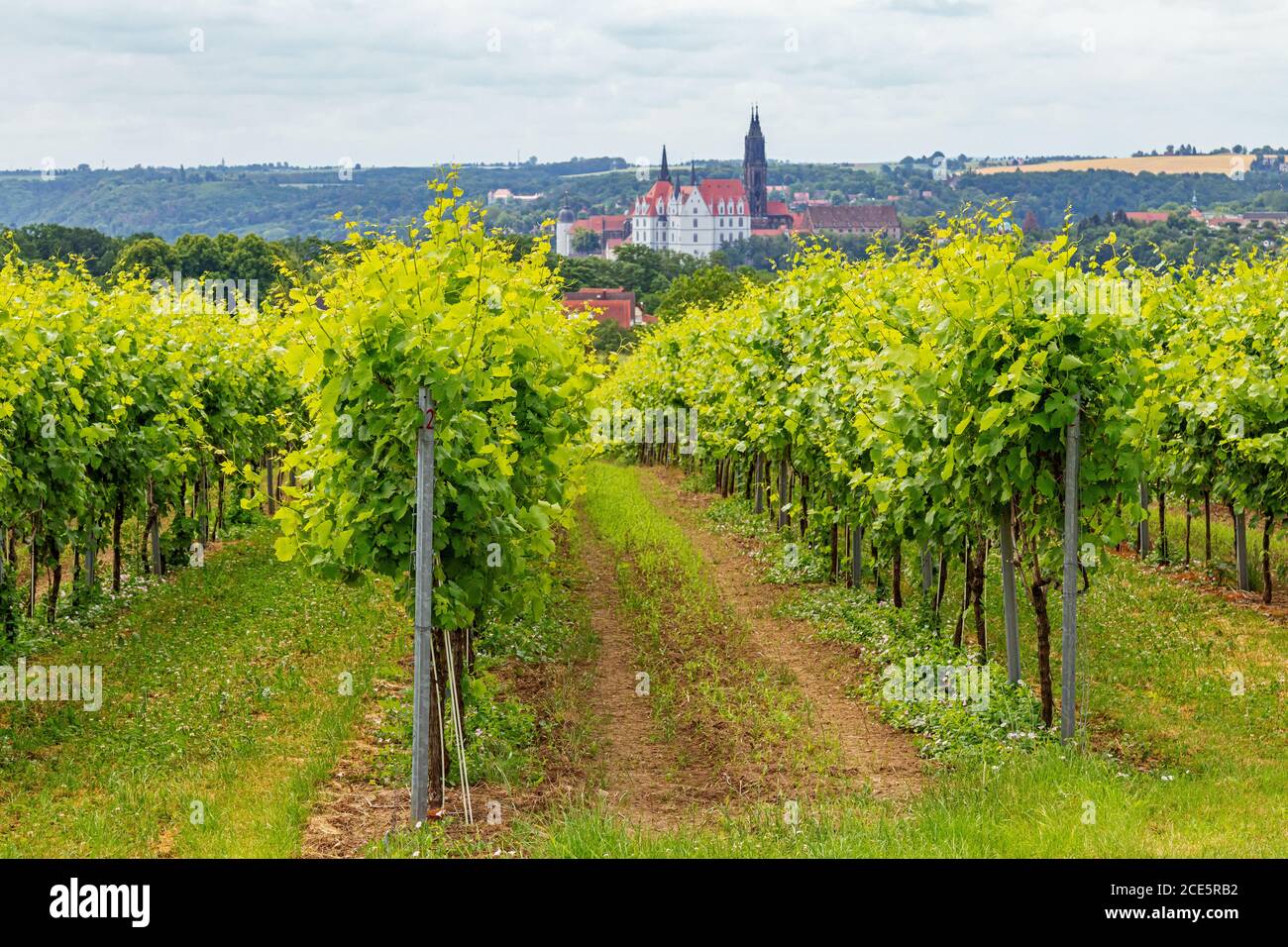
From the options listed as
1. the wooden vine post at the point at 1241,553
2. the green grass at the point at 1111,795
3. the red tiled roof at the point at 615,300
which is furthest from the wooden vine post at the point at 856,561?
the red tiled roof at the point at 615,300

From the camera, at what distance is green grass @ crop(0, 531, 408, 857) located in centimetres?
805

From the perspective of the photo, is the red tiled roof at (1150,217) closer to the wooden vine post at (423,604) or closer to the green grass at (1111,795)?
the green grass at (1111,795)

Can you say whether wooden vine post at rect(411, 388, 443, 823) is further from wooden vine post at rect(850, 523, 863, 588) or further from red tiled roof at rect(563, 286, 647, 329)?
red tiled roof at rect(563, 286, 647, 329)

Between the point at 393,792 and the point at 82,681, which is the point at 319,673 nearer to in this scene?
the point at 82,681

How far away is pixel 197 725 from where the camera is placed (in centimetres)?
1039

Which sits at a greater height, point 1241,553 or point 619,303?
point 619,303

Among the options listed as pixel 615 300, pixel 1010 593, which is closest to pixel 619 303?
pixel 615 300

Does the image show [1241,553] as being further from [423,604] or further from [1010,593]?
[423,604]

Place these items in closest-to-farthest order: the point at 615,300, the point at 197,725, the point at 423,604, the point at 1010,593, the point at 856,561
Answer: the point at 423,604 → the point at 197,725 → the point at 1010,593 → the point at 856,561 → the point at 615,300

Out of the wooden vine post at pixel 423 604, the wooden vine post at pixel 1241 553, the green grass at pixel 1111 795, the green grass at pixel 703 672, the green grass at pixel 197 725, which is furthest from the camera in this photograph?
the wooden vine post at pixel 1241 553

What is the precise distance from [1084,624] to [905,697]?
323 centimetres

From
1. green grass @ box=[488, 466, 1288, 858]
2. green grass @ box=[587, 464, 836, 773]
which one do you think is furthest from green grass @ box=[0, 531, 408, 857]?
green grass @ box=[587, 464, 836, 773]

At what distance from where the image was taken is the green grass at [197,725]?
8055 mm
